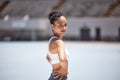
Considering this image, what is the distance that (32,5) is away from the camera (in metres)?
28.0

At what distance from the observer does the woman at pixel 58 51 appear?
5.38 ft

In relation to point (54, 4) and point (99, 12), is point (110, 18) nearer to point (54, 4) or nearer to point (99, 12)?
point (99, 12)

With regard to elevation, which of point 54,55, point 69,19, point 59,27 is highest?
point 69,19

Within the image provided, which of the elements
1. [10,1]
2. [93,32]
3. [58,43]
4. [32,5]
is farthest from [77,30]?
[58,43]

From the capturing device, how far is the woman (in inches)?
64.6

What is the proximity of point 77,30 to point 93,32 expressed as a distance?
1229mm

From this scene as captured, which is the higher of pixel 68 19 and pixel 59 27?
pixel 68 19

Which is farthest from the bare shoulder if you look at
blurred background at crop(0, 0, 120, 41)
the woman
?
blurred background at crop(0, 0, 120, 41)

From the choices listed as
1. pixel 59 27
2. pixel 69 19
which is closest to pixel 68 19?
pixel 69 19

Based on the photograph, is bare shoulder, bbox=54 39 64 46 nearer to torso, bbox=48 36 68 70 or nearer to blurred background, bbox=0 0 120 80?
torso, bbox=48 36 68 70

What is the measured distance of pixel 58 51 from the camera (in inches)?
64.5

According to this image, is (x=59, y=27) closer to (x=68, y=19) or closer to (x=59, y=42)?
(x=59, y=42)

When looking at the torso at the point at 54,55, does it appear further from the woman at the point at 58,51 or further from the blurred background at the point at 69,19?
the blurred background at the point at 69,19

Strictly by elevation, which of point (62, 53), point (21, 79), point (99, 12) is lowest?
point (21, 79)
